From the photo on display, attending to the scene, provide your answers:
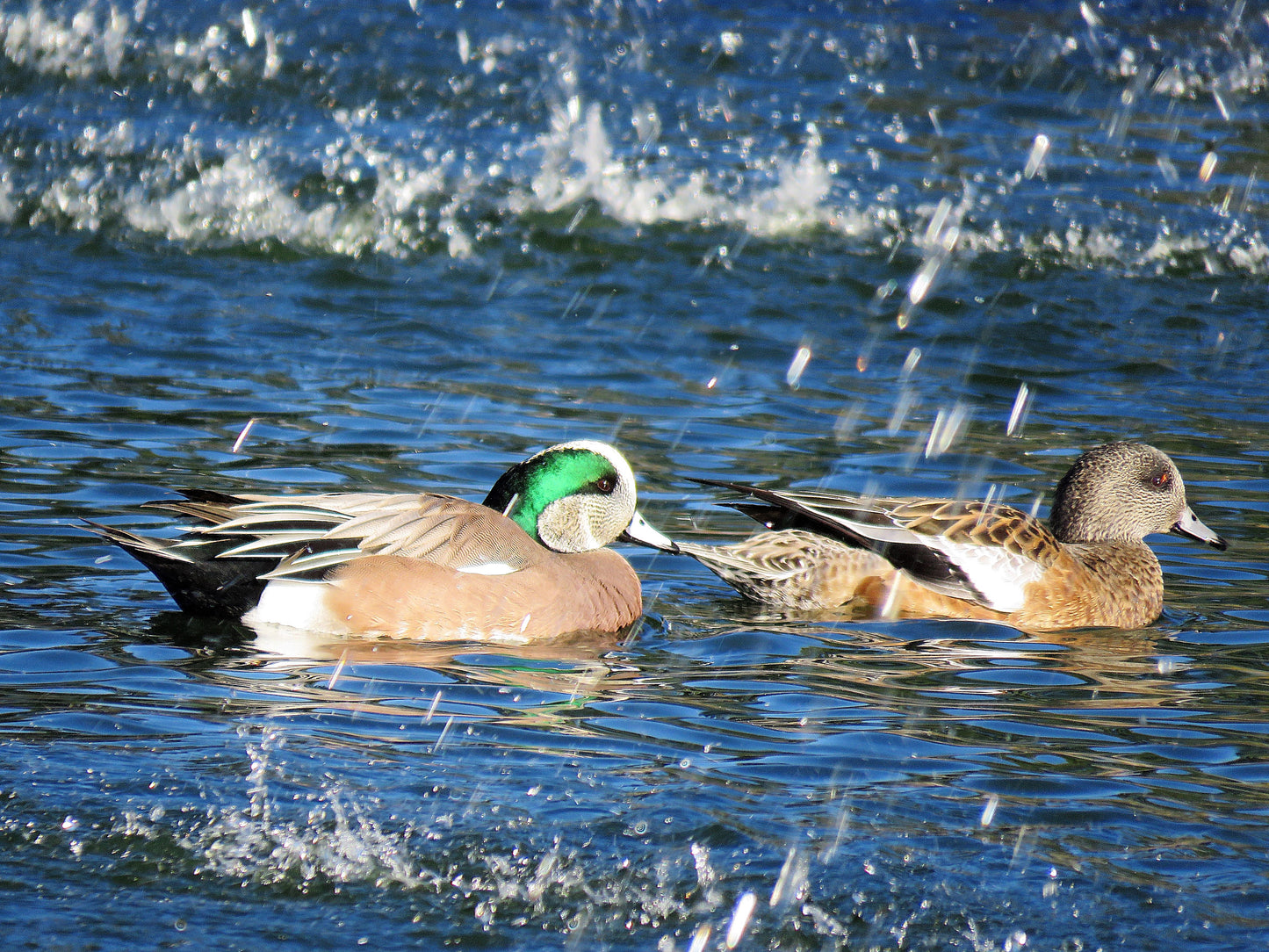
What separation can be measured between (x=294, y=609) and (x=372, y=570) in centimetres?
32

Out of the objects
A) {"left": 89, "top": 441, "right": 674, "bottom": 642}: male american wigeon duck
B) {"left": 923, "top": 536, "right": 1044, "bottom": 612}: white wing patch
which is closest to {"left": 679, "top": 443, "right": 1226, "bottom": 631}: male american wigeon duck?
{"left": 923, "top": 536, "right": 1044, "bottom": 612}: white wing patch

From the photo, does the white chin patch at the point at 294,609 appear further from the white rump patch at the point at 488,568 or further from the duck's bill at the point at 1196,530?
the duck's bill at the point at 1196,530

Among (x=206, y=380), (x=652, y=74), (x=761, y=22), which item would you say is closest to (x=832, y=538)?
(x=206, y=380)

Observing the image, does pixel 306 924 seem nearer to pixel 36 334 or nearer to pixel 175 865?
pixel 175 865

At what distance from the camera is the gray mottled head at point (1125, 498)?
744 centimetres

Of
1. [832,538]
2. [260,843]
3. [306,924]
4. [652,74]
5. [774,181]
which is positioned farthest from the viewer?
[652,74]

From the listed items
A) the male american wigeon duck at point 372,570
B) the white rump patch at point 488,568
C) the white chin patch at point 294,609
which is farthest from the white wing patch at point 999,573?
the white chin patch at point 294,609

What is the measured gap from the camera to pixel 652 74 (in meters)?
17.9

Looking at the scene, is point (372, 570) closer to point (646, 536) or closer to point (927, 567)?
point (646, 536)

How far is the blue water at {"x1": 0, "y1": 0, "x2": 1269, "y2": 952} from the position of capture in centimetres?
415

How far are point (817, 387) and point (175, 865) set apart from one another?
6887 millimetres

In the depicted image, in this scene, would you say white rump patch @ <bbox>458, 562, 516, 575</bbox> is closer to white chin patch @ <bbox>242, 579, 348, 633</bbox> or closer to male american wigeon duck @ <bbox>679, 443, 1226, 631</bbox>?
white chin patch @ <bbox>242, 579, 348, 633</bbox>

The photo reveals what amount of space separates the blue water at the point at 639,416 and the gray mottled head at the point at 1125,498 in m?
0.41

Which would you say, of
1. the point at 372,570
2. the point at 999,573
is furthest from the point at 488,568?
the point at 999,573
